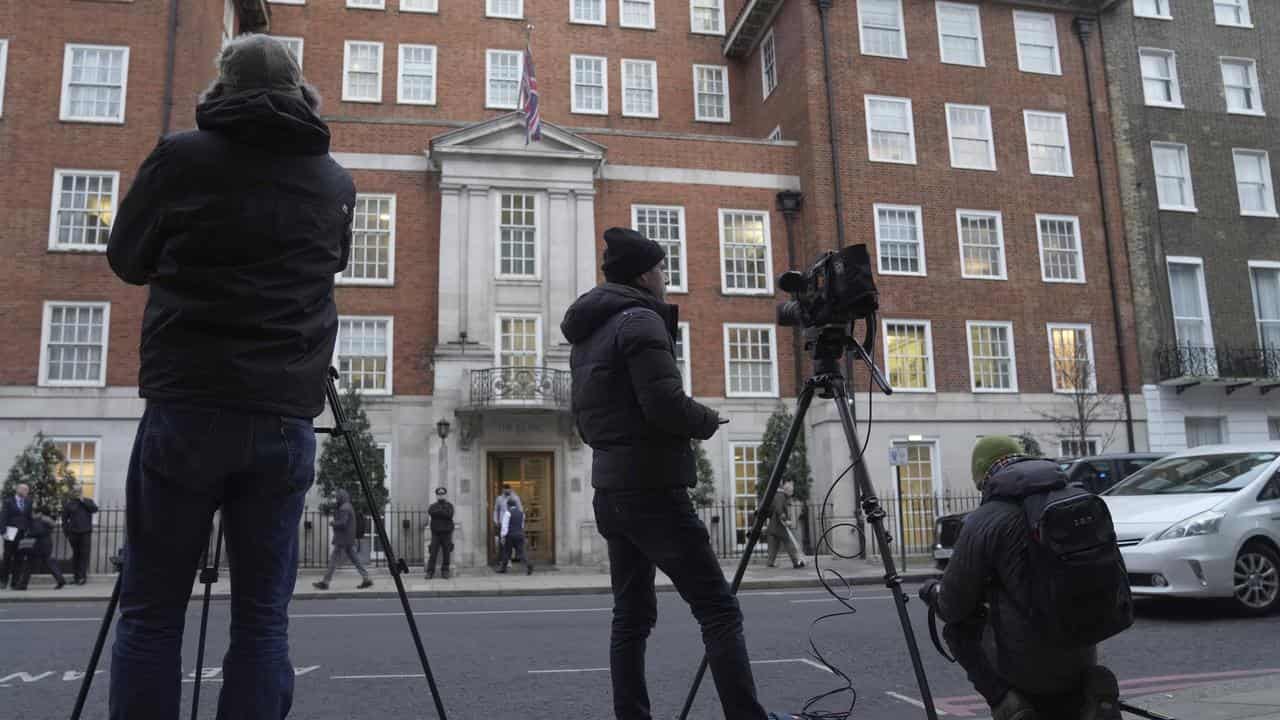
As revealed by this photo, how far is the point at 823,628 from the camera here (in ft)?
30.7

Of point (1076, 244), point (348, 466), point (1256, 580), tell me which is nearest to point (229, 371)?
point (1256, 580)

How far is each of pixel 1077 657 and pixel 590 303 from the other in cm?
242

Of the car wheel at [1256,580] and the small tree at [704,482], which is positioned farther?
the small tree at [704,482]

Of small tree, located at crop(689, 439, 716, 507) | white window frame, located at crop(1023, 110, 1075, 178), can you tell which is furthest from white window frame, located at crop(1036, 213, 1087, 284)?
small tree, located at crop(689, 439, 716, 507)

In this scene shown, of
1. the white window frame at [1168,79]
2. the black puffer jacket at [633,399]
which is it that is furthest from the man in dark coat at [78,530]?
the white window frame at [1168,79]

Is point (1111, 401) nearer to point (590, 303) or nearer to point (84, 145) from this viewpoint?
point (590, 303)

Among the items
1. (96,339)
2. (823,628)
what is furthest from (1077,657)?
(96,339)

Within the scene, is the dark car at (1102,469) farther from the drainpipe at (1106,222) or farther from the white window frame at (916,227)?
the drainpipe at (1106,222)

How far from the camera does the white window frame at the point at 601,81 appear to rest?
96.0ft

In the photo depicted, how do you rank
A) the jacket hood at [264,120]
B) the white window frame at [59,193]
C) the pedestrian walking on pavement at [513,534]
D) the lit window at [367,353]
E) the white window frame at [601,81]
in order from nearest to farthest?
the jacket hood at [264,120] < the pedestrian walking on pavement at [513,534] < the white window frame at [59,193] < the lit window at [367,353] < the white window frame at [601,81]

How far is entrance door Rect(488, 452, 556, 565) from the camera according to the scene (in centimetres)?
2361

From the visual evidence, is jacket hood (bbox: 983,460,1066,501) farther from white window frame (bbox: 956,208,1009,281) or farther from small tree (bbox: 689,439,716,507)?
white window frame (bbox: 956,208,1009,281)

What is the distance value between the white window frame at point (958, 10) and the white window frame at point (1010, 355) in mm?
7929

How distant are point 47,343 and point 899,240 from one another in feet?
72.9
